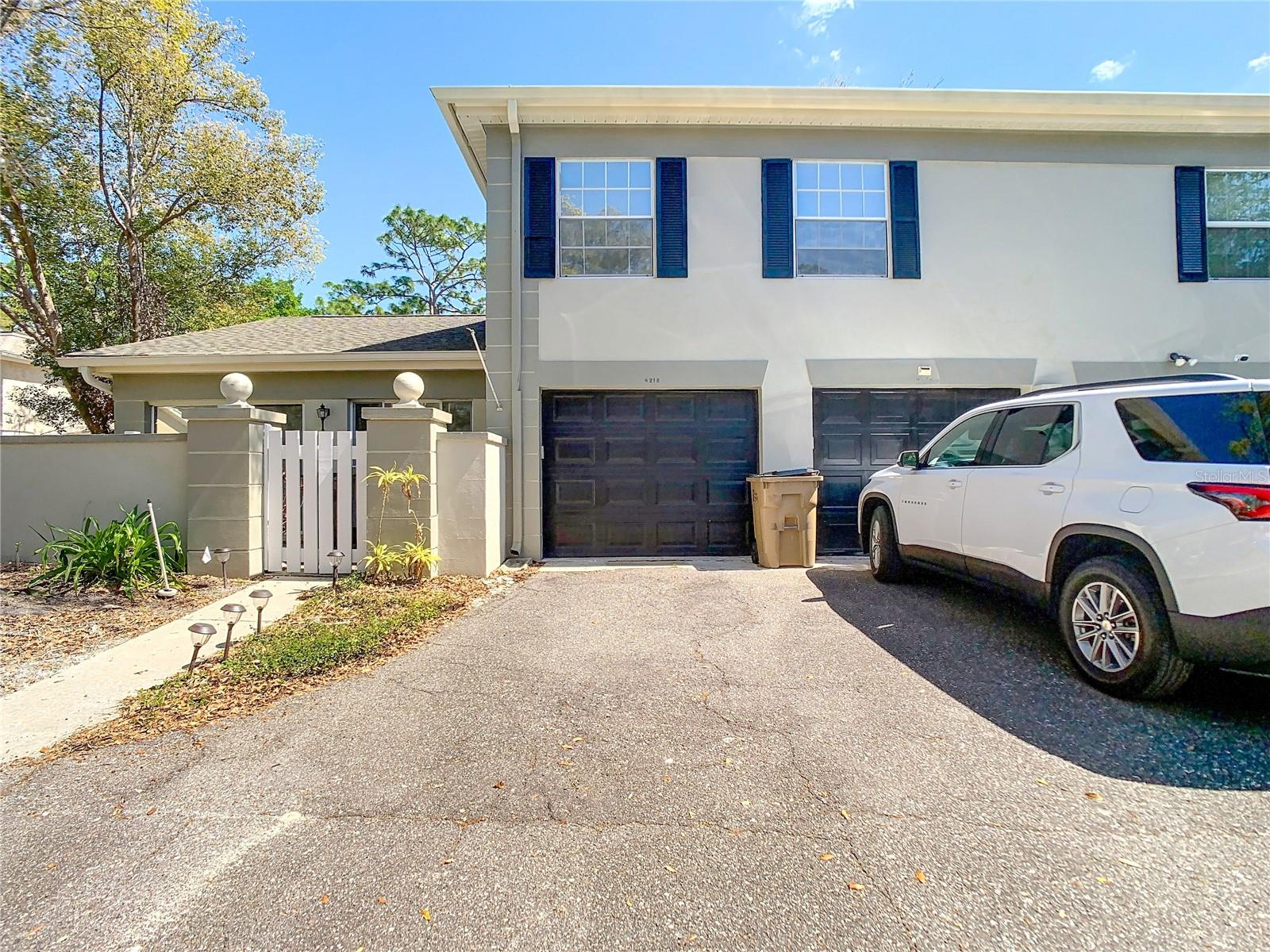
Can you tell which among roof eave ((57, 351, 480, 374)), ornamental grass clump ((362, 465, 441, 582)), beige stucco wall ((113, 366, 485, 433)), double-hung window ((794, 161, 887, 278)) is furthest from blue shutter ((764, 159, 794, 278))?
ornamental grass clump ((362, 465, 441, 582))

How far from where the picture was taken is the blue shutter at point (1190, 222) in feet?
26.8

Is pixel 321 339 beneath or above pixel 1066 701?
above

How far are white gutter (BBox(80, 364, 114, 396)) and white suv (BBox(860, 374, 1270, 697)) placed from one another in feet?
40.2

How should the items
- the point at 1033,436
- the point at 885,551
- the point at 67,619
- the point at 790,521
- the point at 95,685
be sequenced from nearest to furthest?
the point at 95,685, the point at 1033,436, the point at 67,619, the point at 885,551, the point at 790,521

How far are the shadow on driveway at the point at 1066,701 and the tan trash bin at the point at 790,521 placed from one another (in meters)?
1.88

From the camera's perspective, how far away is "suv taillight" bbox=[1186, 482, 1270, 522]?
2799 millimetres

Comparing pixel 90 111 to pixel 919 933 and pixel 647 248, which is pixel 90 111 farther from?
pixel 919 933

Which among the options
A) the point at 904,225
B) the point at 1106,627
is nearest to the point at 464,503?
the point at 1106,627

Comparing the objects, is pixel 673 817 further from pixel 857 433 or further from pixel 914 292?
pixel 914 292

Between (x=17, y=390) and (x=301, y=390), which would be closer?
(x=301, y=390)

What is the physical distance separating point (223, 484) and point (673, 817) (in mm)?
6062

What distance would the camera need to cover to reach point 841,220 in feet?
26.7

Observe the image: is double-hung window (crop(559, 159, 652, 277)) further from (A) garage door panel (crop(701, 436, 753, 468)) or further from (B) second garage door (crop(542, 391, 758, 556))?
(A) garage door panel (crop(701, 436, 753, 468))
